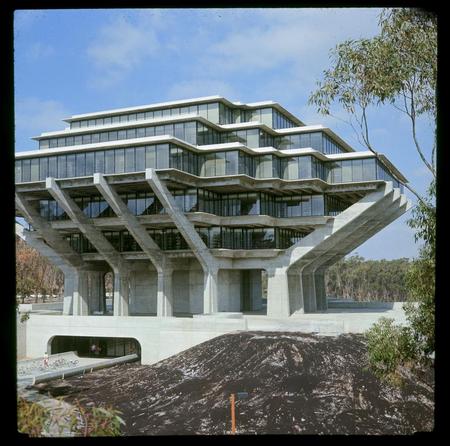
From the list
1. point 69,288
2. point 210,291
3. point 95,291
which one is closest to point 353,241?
point 210,291

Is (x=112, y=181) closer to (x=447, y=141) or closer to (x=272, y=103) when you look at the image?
(x=272, y=103)

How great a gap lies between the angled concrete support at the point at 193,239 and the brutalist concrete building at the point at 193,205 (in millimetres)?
90

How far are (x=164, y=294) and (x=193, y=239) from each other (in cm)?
657

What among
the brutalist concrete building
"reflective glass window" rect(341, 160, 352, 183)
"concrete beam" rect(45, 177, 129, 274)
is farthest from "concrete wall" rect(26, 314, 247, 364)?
"reflective glass window" rect(341, 160, 352, 183)

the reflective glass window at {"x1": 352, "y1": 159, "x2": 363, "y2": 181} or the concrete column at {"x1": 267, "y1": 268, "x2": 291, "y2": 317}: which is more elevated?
the reflective glass window at {"x1": 352, "y1": 159, "x2": 363, "y2": 181}

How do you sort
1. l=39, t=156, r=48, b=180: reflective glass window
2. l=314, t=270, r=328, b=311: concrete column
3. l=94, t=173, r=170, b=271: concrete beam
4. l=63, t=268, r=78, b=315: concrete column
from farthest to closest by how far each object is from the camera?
l=314, t=270, r=328, b=311: concrete column, l=63, t=268, r=78, b=315: concrete column, l=39, t=156, r=48, b=180: reflective glass window, l=94, t=173, r=170, b=271: concrete beam

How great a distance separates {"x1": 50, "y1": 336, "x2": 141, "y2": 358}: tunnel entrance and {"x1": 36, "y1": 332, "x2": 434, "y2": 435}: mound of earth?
5.62 meters

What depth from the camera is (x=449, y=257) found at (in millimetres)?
6859

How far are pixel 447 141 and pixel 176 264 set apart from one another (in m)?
42.3

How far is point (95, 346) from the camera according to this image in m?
46.3

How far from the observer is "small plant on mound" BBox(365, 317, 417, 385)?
1878cm

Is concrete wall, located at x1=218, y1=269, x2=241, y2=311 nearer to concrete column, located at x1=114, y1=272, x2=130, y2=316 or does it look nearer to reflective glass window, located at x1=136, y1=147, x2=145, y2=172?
concrete column, located at x1=114, y1=272, x2=130, y2=316

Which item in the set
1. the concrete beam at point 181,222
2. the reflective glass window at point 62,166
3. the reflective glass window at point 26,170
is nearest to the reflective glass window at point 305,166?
the concrete beam at point 181,222

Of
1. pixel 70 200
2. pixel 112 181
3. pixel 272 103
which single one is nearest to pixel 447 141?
pixel 112 181
